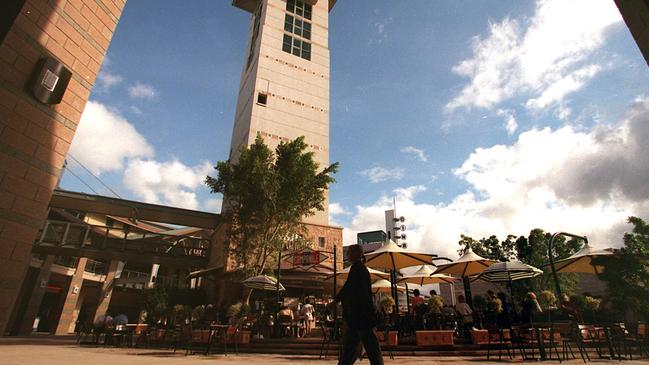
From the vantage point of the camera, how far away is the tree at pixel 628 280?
10.2 m

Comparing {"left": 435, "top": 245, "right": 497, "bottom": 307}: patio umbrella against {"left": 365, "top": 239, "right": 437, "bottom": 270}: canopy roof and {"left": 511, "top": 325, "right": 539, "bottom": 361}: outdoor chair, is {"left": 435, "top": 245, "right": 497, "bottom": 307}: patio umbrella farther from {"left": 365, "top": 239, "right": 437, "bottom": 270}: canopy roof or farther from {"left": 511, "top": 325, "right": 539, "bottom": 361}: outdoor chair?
{"left": 511, "top": 325, "right": 539, "bottom": 361}: outdoor chair

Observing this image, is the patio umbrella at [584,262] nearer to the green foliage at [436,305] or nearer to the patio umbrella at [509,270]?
the patio umbrella at [509,270]

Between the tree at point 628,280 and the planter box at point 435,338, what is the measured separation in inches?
223

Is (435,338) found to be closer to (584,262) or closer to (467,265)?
(467,265)

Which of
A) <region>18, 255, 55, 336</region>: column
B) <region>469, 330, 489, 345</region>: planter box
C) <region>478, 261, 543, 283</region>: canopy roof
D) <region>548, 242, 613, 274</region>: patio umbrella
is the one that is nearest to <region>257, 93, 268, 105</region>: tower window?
<region>18, 255, 55, 336</region>: column

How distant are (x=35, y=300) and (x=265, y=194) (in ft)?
58.3

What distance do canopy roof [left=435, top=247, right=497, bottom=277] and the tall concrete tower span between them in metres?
11.9

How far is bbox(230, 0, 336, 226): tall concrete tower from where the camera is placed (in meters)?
24.3

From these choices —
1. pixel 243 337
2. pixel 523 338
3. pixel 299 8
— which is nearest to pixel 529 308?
pixel 523 338

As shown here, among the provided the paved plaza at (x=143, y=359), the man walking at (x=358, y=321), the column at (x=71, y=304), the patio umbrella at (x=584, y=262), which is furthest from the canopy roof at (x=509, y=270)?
the column at (x=71, y=304)

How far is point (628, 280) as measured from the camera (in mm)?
11008

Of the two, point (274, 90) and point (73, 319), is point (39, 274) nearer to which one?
point (73, 319)

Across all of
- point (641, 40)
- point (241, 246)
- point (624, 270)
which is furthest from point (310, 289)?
point (641, 40)

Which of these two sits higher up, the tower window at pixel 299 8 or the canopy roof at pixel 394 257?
the tower window at pixel 299 8
